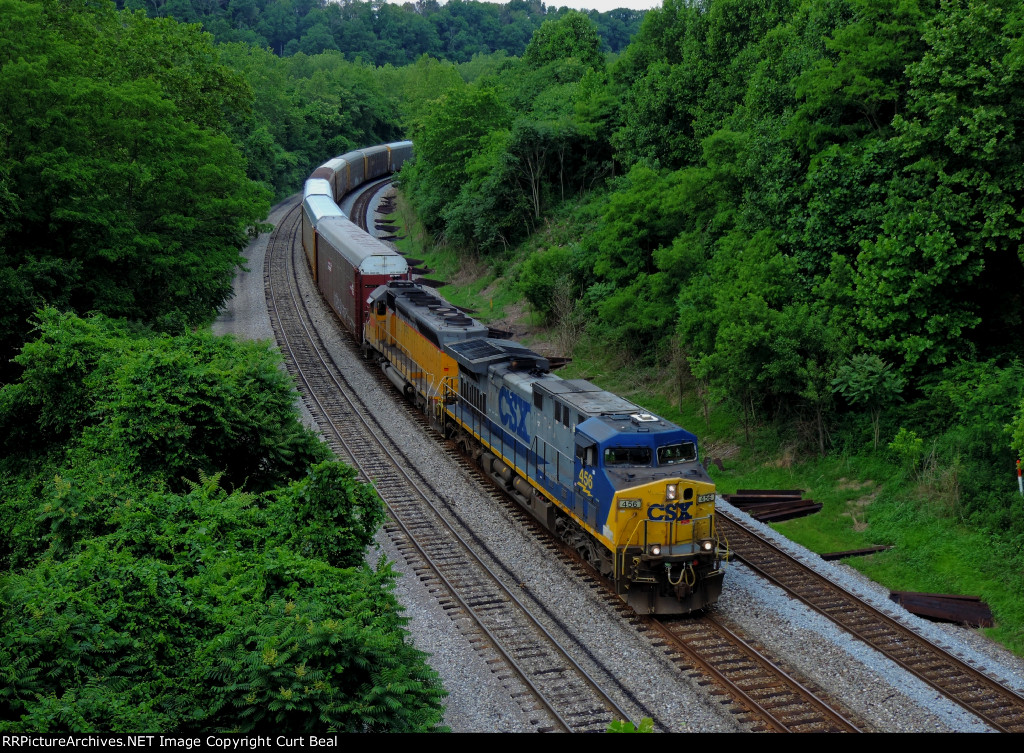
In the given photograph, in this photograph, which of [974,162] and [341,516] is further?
[974,162]

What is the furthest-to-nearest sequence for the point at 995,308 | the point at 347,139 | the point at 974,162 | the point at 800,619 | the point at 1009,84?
1. the point at 347,139
2. the point at 995,308
3. the point at 974,162
4. the point at 1009,84
5. the point at 800,619

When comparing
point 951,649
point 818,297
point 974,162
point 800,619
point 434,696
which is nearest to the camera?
point 434,696

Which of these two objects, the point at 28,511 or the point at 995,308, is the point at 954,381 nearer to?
the point at 995,308

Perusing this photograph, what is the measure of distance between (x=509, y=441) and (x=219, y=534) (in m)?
9.05

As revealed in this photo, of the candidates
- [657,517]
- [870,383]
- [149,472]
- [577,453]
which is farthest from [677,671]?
[149,472]

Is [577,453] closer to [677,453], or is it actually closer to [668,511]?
[677,453]

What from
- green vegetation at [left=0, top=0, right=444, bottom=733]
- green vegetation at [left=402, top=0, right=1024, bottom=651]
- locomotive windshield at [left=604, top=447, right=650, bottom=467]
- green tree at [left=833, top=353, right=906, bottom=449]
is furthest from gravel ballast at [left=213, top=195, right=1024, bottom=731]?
green tree at [left=833, top=353, right=906, bottom=449]

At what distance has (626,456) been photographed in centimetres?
1645

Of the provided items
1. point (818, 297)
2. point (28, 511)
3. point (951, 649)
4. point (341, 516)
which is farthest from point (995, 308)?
point (28, 511)

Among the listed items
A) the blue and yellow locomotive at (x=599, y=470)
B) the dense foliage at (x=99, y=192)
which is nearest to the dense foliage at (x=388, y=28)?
the dense foliage at (x=99, y=192)

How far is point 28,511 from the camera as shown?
1659cm

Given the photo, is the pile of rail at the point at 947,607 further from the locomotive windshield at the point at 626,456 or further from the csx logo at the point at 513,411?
the csx logo at the point at 513,411

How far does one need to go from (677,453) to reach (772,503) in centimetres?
628

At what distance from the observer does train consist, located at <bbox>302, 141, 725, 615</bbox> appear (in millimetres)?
16000
